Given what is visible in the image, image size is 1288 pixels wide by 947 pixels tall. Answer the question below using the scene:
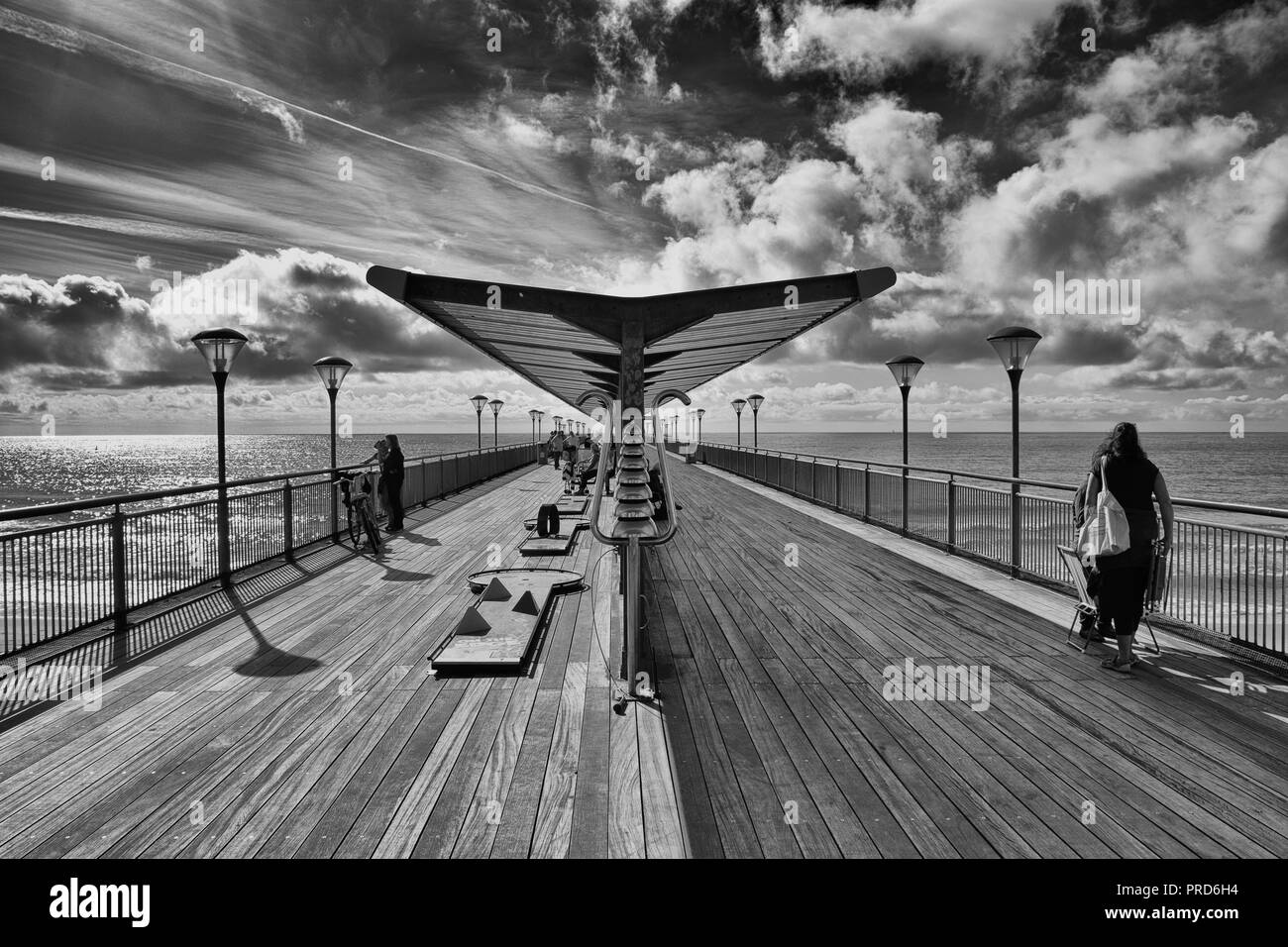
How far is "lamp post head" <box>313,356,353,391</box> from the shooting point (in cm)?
1209

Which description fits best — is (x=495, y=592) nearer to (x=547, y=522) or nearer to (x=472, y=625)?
(x=472, y=625)

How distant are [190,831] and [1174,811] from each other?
4401mm

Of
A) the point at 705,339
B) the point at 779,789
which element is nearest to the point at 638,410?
the point at 705,339

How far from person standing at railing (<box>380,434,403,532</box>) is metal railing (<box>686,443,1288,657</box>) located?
793 cm

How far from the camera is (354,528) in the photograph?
1020 centimetres

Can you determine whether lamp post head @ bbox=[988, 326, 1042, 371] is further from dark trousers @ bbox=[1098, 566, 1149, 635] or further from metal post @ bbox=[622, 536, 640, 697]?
metal post @ bbox=[622, 536, 640, 697]

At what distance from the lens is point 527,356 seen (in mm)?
7141

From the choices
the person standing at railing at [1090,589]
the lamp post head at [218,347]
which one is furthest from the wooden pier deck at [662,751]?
the lamp post head at [218,347]

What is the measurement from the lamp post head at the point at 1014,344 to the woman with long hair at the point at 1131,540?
3958 mm

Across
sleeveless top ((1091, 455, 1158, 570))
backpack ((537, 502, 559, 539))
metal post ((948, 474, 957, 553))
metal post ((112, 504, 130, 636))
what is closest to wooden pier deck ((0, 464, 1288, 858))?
metal post ((112, 504, 130, 636))

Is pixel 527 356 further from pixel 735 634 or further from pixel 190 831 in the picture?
pixel 190 831

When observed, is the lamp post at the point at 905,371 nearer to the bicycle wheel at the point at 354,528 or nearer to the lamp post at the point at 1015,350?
the lamp post at the point at 1015,350

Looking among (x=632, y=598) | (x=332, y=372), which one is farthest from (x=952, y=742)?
(x=332, y=372)

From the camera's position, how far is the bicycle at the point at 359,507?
30.6ft
